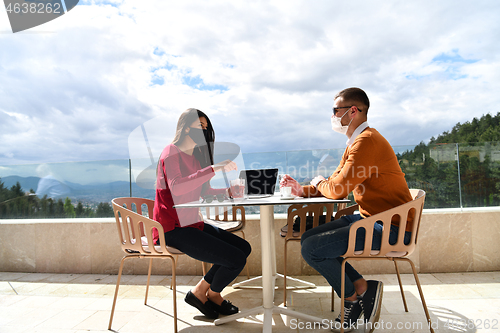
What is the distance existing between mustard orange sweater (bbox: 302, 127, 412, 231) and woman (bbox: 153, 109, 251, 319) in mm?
688

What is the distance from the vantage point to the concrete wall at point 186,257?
114 inches

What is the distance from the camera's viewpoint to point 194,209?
6.08ft

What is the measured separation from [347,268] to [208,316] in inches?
40.0

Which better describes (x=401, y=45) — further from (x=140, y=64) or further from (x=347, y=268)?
(x=347, y=268)

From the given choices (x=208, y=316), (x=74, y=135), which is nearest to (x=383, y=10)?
(x=208, y=316)

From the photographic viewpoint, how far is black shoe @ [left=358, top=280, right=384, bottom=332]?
1.61m

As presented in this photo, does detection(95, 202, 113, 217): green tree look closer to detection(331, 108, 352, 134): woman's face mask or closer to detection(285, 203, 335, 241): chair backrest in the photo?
detection(285, 203, 335, 241): chair backrest

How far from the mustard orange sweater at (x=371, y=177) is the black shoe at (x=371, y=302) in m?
0.42

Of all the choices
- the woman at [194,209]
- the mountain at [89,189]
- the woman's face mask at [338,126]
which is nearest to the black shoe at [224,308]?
the woman at [194,209]

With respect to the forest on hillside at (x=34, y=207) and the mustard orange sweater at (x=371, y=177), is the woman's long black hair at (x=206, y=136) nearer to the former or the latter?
the mustard orange sweater at (x=371, y=177)

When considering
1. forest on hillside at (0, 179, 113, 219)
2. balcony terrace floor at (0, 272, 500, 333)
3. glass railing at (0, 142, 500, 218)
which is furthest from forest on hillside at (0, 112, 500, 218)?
balcony terrace floor at (0, 272, 500, 333)

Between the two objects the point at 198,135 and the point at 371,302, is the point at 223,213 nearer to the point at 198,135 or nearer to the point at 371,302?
the point at 198,135

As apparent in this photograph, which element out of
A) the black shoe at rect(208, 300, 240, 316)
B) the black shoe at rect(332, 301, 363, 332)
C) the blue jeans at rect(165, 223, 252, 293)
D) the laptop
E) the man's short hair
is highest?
the man's short hair

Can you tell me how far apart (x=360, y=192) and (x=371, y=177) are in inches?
4.4
